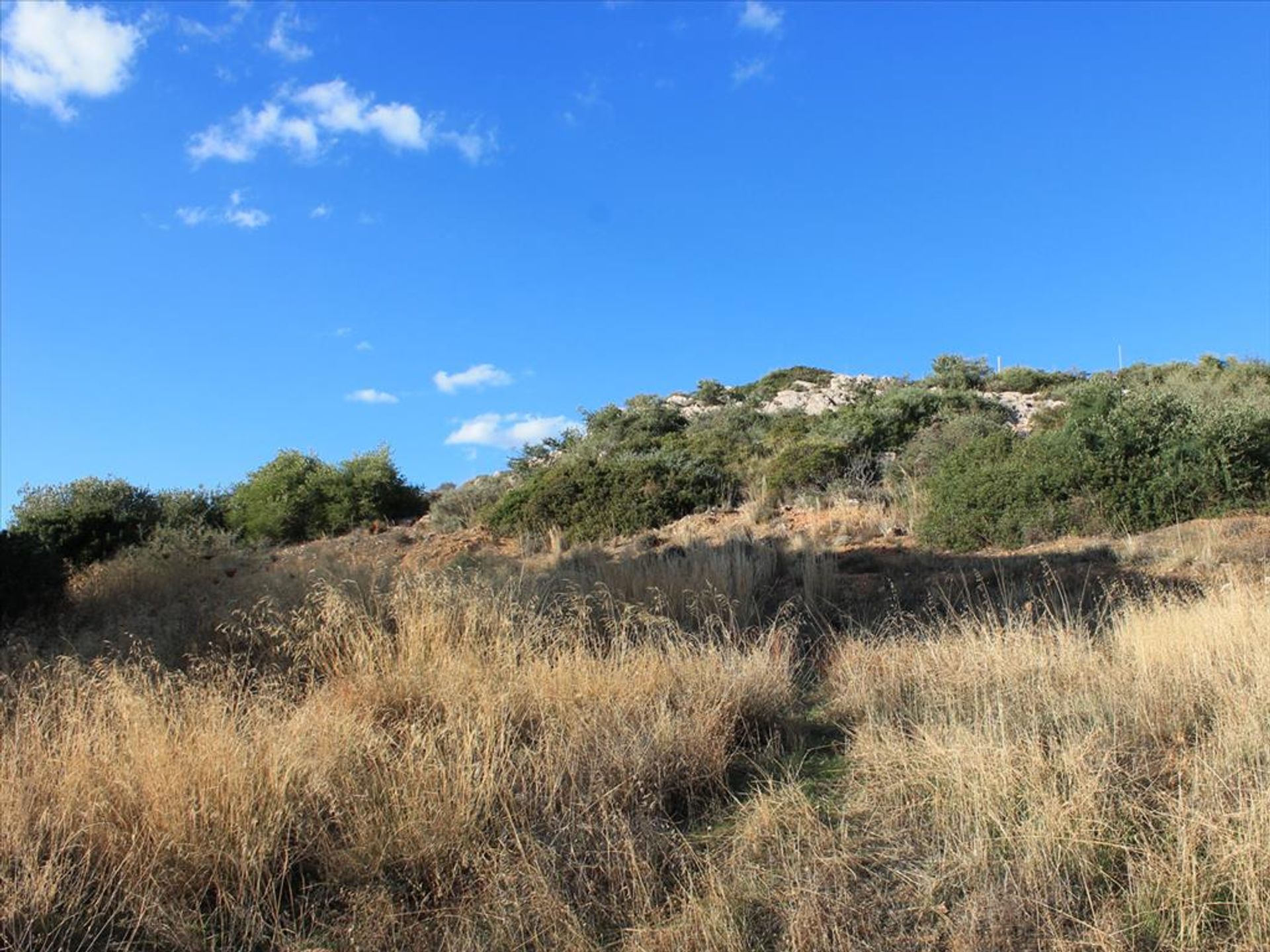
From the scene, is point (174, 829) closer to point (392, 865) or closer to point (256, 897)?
point (256, 897)

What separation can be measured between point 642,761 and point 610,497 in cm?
1463

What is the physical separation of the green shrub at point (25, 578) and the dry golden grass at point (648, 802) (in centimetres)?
540

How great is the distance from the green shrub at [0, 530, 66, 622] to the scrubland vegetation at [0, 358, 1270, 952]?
0.16 ft

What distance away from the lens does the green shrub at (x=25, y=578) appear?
10477mm

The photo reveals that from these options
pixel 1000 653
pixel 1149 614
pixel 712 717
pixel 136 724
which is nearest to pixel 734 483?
pixel 1149 614

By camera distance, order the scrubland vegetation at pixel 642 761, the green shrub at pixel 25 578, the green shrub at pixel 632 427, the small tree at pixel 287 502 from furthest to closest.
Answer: the green shrub at pixel 632 427
the small tree at pixel 287 502
the green shrub at pixel 25 578
the scrubland vegetation at pixel 642 761

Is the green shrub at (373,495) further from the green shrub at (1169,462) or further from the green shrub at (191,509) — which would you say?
the green shrub at (1169,462)

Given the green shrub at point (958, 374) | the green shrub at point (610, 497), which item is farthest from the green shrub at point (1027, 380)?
the green shrub at point (610, 497)

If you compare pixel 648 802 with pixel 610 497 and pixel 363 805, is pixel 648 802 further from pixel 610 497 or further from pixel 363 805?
pixel 610 497

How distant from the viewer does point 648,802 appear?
4246mm

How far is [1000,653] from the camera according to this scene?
20.7 feet

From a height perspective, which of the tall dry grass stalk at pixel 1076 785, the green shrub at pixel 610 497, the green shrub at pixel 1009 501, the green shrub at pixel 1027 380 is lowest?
the tall dry grass stalk at pixel 1076 785

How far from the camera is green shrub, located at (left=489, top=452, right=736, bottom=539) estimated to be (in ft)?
60.3

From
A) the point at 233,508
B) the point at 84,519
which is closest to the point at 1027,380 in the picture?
the point at 233,508
